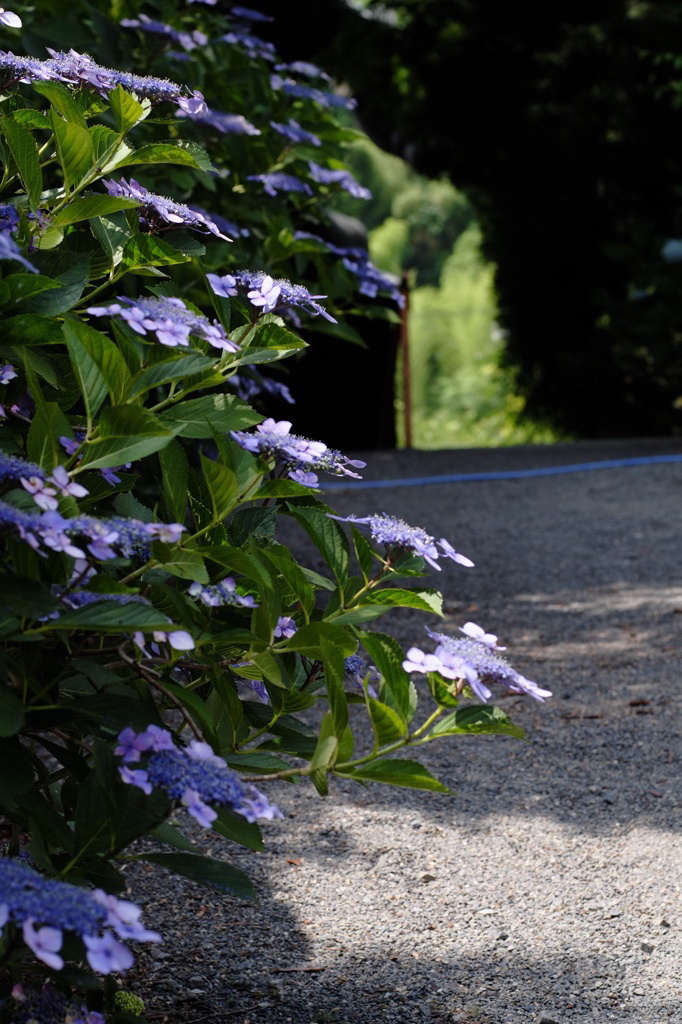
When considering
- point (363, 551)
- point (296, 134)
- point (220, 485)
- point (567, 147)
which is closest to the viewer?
point (220, 485)

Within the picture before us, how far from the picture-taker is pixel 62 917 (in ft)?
3.11

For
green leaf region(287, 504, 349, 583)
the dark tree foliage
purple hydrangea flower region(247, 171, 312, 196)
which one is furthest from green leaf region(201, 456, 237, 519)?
the dark tree foliage

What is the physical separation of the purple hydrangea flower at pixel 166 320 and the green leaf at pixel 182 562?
22cm

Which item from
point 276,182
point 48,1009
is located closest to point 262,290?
point 48,1009

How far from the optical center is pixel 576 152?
8.95 m

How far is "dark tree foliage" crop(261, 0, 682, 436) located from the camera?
8.51 metres

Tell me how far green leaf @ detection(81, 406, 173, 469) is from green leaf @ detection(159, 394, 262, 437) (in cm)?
11

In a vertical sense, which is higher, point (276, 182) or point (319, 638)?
point (276, 182)

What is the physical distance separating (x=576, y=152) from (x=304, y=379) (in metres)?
3.16

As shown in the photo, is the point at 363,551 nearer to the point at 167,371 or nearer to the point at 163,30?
the point at 167,371

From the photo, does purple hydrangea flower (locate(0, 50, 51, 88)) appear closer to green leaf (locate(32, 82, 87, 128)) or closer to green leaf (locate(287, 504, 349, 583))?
green leaf (locate(32, 82, 87, 128))

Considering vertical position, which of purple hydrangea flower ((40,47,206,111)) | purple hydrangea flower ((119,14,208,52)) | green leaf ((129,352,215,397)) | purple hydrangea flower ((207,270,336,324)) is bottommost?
green leaf ((129,352,215,397))

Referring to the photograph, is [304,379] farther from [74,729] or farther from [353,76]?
[74,729]

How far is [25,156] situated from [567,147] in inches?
330
